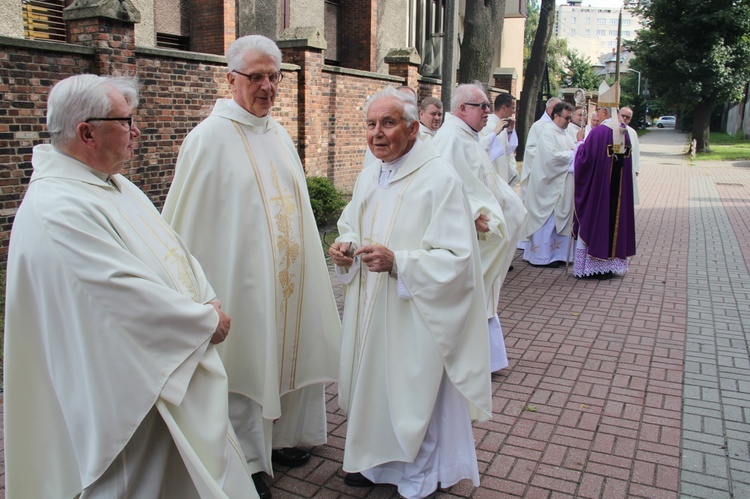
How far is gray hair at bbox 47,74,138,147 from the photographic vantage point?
244cm

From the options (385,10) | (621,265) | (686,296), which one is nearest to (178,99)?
(621,265)

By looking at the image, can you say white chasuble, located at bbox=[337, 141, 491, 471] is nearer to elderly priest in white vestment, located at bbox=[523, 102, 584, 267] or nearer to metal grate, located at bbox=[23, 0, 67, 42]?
elderly priest in white vestment, located at bbox=[523, 102, 584, 267]

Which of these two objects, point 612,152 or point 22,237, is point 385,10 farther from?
point 22,237

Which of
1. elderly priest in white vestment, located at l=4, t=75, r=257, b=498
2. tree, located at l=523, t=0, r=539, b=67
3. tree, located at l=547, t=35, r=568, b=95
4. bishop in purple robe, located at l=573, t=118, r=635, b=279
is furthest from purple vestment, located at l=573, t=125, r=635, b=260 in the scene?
tree, located at l=523, t=0, r=539, b=67

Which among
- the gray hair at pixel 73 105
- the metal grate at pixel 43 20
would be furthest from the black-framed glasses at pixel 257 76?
the metal grate at pixel 43 20

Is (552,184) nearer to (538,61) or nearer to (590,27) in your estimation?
(538,61)

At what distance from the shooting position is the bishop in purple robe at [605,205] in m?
8.74

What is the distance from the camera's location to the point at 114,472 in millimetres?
2453

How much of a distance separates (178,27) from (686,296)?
10.6 meters

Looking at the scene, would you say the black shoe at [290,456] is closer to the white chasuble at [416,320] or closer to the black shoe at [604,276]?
the white chasuble at [416,320]

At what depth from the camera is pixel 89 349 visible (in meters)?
2.35

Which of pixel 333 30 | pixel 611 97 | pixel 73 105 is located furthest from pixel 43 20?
pixel 333 30

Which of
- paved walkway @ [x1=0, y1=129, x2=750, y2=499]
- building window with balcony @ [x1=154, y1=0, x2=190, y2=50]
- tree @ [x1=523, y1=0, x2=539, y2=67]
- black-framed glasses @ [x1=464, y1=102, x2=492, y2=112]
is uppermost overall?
tree @ [x1=523, y1=0, x2=539, y2=67]

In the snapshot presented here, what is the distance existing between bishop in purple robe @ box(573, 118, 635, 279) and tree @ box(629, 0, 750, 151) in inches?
981
